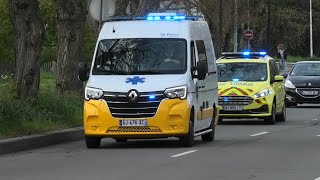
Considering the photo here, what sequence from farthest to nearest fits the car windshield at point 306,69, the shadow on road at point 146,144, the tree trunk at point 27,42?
the car windshield at point 306,69 < the tree trunk at point 27,42 < the shadow on road at point 146,144

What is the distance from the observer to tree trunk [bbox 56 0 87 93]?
2514cm

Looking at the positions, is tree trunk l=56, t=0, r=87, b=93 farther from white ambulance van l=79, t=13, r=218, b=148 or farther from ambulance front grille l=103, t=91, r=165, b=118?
ambulance front grille l=103, t=91, r=165, b=118

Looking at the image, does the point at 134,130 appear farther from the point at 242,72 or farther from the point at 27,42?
the point at 242,72

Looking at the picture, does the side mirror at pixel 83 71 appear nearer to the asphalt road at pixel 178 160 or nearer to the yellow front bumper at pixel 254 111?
the asphalt road at pixel 178 160

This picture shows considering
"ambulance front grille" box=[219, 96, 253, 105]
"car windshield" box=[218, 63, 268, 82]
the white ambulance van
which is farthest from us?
"car windshield" box=[218, 63, 268, 82]

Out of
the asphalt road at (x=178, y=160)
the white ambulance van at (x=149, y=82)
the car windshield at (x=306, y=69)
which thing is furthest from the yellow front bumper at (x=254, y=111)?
the car windshield at (x=306, y=69)

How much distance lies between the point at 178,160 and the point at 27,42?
699 centimetres

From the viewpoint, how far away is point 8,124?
60.0 feet

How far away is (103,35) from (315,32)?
A: 89.6m

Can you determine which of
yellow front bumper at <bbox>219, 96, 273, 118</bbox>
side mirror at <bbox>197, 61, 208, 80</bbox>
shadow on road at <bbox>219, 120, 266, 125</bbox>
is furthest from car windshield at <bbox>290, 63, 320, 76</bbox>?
side mirror at <bbox>197, 61, 208, 80</bbox>

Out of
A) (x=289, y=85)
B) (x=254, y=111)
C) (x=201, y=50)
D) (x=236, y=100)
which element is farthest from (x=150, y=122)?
(x=289, y=85)

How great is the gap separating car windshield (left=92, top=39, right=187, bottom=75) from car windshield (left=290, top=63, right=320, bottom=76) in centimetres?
1802

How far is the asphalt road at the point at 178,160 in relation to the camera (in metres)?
13.0

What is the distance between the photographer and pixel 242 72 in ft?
85.8
